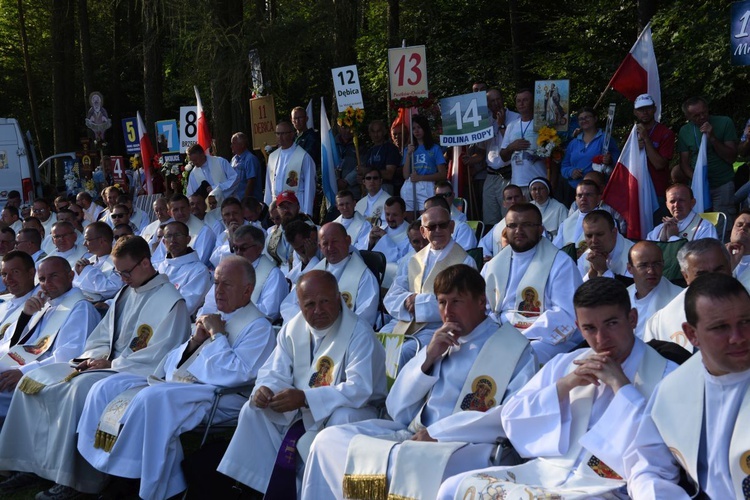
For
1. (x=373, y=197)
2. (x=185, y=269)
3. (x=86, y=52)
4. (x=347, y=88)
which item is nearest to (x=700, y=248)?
(x=185, y=269)

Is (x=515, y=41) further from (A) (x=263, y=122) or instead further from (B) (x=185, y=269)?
(B) (x=185, y=269)

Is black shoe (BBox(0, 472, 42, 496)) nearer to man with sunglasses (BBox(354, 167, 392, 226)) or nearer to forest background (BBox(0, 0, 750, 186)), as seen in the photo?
man with sunglasses (BBox(354, 167, 392, 226))

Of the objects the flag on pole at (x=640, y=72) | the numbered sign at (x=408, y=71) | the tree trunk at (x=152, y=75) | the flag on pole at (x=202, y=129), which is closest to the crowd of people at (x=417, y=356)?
the flag on pole at (x=640, y=72)

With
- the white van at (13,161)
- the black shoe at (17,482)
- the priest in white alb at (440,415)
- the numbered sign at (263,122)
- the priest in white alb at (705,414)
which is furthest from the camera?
the white van at (13,161)

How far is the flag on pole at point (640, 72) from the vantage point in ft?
33.3

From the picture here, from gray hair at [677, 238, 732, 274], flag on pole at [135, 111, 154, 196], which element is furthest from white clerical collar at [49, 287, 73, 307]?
flag on pole at [135, 111, 154, 196]

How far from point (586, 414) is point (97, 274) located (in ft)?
22.7

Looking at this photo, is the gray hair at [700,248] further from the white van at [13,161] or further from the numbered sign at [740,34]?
the white van at [13,161]

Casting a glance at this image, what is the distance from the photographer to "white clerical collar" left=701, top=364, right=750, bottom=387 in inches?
152

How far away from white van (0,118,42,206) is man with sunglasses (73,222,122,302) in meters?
10.0

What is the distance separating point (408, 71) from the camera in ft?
38.9

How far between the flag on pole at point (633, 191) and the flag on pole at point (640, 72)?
81 centimetres

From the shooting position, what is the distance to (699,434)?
396 cm

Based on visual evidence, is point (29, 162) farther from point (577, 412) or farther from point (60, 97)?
point (577, 412)
